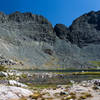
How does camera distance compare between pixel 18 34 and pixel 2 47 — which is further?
pixel 18 34

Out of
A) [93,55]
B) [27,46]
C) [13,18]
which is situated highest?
[13,18]

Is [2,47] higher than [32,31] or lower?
lower

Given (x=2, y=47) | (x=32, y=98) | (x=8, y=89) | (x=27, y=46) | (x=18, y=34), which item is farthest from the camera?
(x=18, y=34)

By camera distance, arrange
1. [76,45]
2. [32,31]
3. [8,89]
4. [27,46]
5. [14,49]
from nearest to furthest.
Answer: [8,89], [14,49], [27,46], [32,31], [76,45]

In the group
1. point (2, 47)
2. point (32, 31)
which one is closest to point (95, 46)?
point (32, 31)

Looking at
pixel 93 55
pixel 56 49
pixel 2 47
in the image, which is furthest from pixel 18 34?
pixel 93 55

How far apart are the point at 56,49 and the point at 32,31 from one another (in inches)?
1989

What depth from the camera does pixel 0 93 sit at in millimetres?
12656

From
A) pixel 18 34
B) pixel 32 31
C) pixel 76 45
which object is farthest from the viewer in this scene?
pixel 76 45

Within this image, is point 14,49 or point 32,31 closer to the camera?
point 14,49

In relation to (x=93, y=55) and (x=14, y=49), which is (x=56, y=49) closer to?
(x=93, y=55)

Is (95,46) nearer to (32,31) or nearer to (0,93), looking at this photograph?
(32,31)

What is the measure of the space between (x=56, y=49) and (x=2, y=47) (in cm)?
8255

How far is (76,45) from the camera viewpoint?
198750 millimetres
